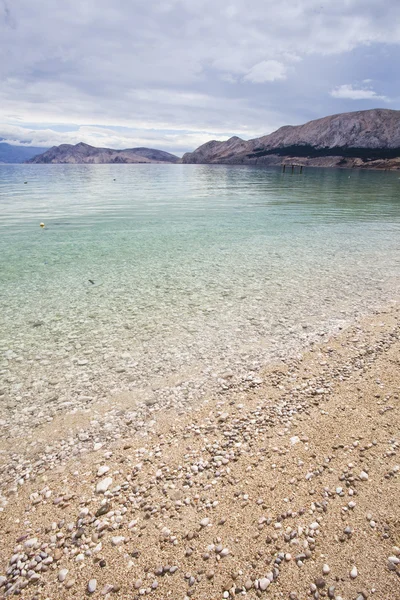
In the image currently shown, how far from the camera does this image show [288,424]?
6.52m

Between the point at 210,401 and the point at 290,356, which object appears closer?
the point at 210,401

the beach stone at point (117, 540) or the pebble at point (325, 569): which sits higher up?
the pebble at point (325, 569)

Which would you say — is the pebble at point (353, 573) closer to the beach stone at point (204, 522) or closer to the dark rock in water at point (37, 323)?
the beach stone at point (204, 522)

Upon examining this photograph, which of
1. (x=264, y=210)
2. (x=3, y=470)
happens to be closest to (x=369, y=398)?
(x=3, y=470)

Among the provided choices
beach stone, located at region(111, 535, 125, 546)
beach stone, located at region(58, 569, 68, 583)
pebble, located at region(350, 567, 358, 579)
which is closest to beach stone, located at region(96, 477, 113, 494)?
beach stone, located at region(111, 535, 125, 546)

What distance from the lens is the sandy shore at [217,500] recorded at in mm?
4117

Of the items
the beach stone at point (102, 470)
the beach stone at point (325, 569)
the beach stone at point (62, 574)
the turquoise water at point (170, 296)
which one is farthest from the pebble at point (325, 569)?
the turquoise water at point (170, 296)

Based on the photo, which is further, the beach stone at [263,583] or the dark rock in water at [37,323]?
the dark rock in water at [37,323]

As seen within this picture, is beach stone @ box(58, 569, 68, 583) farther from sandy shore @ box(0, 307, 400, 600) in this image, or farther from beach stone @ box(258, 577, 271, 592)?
beach stone @ box(258, 577, 271, 592)

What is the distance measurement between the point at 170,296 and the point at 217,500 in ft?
29.5

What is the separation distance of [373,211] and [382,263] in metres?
22.2

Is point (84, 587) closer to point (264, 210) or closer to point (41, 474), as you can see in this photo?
point (41, 474)

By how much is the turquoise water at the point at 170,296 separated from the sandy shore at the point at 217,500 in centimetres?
154

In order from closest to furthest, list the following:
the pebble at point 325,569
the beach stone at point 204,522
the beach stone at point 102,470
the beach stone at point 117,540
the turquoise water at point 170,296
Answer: the pebble at point 325,569 < the beach stone at point 117,540 < the beach stone at point 204,522 < the beach stone at point 102,470 < the turquoise water at point 170,296
